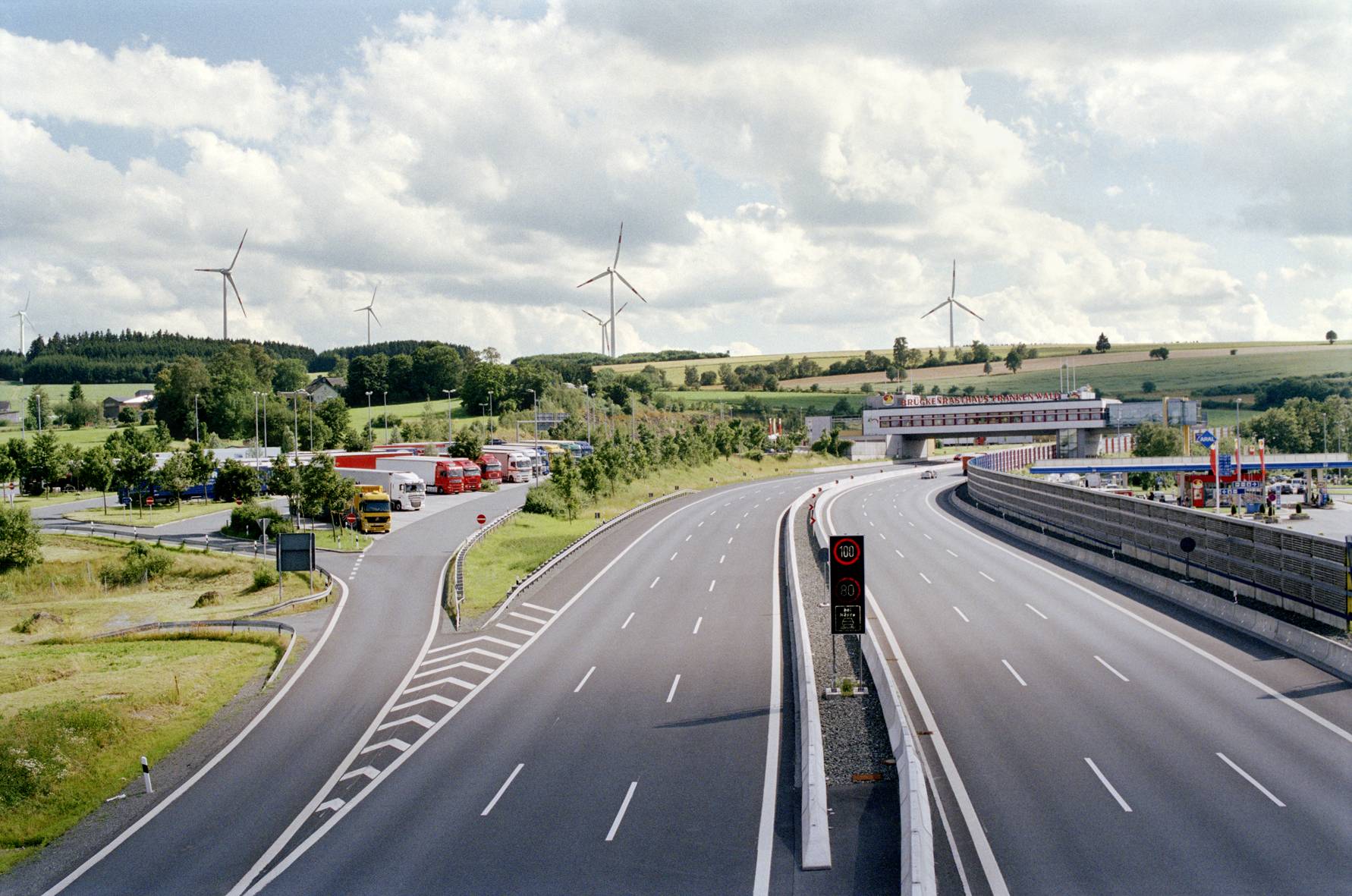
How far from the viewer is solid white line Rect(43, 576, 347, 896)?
19250mm

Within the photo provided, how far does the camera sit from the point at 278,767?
79.8 ft

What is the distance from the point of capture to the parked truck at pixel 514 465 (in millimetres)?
106375

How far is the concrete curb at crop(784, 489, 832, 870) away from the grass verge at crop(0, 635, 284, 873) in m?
15.7

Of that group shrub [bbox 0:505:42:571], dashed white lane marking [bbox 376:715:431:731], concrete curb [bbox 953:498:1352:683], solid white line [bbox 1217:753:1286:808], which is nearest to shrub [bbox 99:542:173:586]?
shrub [bbox 0:505:42:571]

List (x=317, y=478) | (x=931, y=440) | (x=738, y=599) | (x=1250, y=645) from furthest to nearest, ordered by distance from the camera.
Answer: (x=931, y=440) < (x=317, y=478) < (x=738, y=599) < (x=1250, y=645)

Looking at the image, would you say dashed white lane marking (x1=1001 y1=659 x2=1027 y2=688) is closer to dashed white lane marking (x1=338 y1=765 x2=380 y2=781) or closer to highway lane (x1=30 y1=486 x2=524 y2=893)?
dashed white lane marking (x1=338 y1=765 x2=380 y2=781)

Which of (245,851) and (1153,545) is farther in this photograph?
(1153,545)

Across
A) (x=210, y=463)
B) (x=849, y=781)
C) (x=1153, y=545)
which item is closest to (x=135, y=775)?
(x=849, y=781)

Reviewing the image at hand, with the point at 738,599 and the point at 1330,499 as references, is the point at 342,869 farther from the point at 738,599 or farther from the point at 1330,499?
the point at 1330,499

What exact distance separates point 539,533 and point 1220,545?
139 feet

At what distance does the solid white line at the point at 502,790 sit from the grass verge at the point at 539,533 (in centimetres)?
1871

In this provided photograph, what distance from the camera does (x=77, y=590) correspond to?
2357 inches

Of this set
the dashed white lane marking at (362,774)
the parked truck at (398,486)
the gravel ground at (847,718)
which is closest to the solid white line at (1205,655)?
the gravel ground at (847,718)

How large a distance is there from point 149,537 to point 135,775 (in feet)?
153
